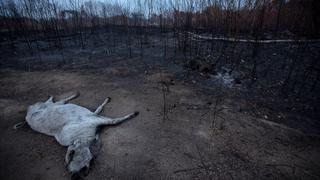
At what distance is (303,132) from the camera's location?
3246mm

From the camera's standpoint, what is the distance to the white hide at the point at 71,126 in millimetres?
2395

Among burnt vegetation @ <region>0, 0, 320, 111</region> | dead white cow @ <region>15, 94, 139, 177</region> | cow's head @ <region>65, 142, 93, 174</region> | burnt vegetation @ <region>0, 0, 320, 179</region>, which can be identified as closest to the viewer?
cow's head @ <region>65, 142, 93, 174</region>

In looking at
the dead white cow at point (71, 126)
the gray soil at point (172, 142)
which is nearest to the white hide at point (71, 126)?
the dead white cow at point (71, 126)

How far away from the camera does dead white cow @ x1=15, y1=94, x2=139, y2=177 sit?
7.83 ft

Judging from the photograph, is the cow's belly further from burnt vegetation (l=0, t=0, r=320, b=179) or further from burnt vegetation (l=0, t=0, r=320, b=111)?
burnt vegetation (l=0, t=0, r=320, b=111)

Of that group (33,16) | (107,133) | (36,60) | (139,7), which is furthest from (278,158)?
(33,16)

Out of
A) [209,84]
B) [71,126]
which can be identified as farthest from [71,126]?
[209,84]

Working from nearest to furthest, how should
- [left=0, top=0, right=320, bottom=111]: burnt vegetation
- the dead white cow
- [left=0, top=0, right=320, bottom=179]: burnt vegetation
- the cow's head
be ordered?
the cow's head, the dead white cow, [left=0, top=0, right=320, bottom=179]: burnt vegetation, [left=0, top=0, right=320, bottom=111]: burnt vegetation

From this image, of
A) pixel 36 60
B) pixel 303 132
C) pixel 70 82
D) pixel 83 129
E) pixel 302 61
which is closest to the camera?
pixel 83 129

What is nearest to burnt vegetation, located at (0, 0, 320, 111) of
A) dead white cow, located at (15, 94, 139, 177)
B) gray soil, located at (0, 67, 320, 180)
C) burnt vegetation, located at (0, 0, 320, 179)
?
burnt vegetation, located at (0, 0, 320, 179)

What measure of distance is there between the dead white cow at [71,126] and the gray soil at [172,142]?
13 cm

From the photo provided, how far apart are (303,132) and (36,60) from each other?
8.06 meters

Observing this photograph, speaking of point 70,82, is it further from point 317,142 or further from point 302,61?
point 302,61

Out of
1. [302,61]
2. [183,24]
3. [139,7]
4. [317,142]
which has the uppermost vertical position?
[139,7]
